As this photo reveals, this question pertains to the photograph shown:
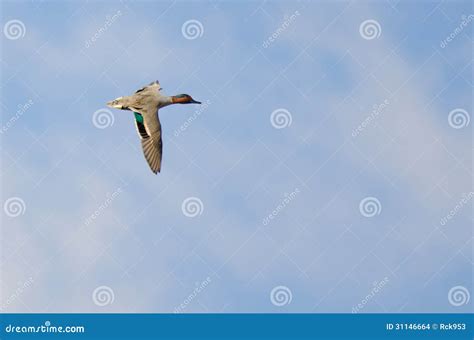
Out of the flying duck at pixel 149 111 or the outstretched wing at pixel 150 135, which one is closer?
the flying duck at pixel 149 111

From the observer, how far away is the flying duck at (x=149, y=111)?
70.9 ft

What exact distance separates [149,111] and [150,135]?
650mm

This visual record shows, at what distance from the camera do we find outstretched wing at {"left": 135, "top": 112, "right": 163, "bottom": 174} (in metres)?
21.8

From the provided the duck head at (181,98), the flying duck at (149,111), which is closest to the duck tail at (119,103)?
the flying duck at (149,111)

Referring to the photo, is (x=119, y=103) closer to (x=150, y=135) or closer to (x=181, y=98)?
(x=150, y=135)

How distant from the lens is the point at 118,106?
21703mm

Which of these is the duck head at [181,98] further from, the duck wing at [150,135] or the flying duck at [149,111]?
the duck wing at [150,135]

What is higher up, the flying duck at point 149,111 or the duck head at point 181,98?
the duck head at point 181,98

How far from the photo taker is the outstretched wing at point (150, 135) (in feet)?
71.5
